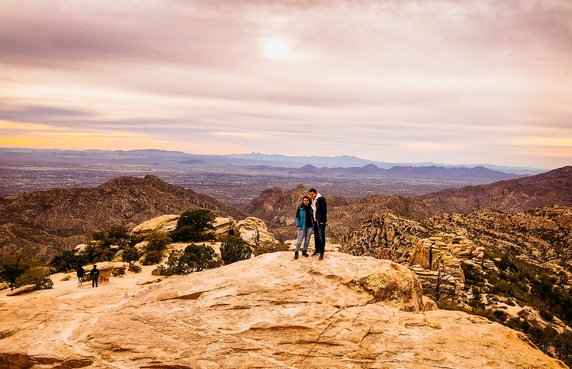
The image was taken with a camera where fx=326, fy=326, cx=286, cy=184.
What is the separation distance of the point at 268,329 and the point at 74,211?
134 m

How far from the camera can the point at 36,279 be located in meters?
27.9

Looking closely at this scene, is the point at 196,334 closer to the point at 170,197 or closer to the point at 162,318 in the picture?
the point at 162,318

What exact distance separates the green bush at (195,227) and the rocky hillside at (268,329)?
3650 cm

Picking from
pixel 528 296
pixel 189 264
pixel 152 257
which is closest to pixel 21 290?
pixel 189 264

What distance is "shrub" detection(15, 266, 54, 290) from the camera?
25.6 m

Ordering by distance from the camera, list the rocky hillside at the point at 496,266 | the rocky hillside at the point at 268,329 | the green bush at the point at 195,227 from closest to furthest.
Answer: the rocky hillside at the point at 268,329
the rocky hillside at the point at 496,266
the green bush at the point at 195,227

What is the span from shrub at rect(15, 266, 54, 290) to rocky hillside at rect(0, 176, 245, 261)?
55.3 meters

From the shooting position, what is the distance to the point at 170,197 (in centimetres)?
14812

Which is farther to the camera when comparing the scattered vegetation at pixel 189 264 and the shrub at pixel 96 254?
the shrub at pixel 96 254

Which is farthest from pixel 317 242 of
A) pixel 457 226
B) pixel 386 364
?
pixel 457 226

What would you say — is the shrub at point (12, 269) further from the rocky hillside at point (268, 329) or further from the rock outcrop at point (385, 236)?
the rock outcrop at point (385, 236)

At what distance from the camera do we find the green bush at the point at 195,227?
48.2 m

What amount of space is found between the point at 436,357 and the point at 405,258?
35644 millimetres

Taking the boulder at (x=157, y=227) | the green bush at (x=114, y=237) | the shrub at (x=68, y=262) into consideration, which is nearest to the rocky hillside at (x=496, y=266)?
the boulder at (x=157, y=227)
